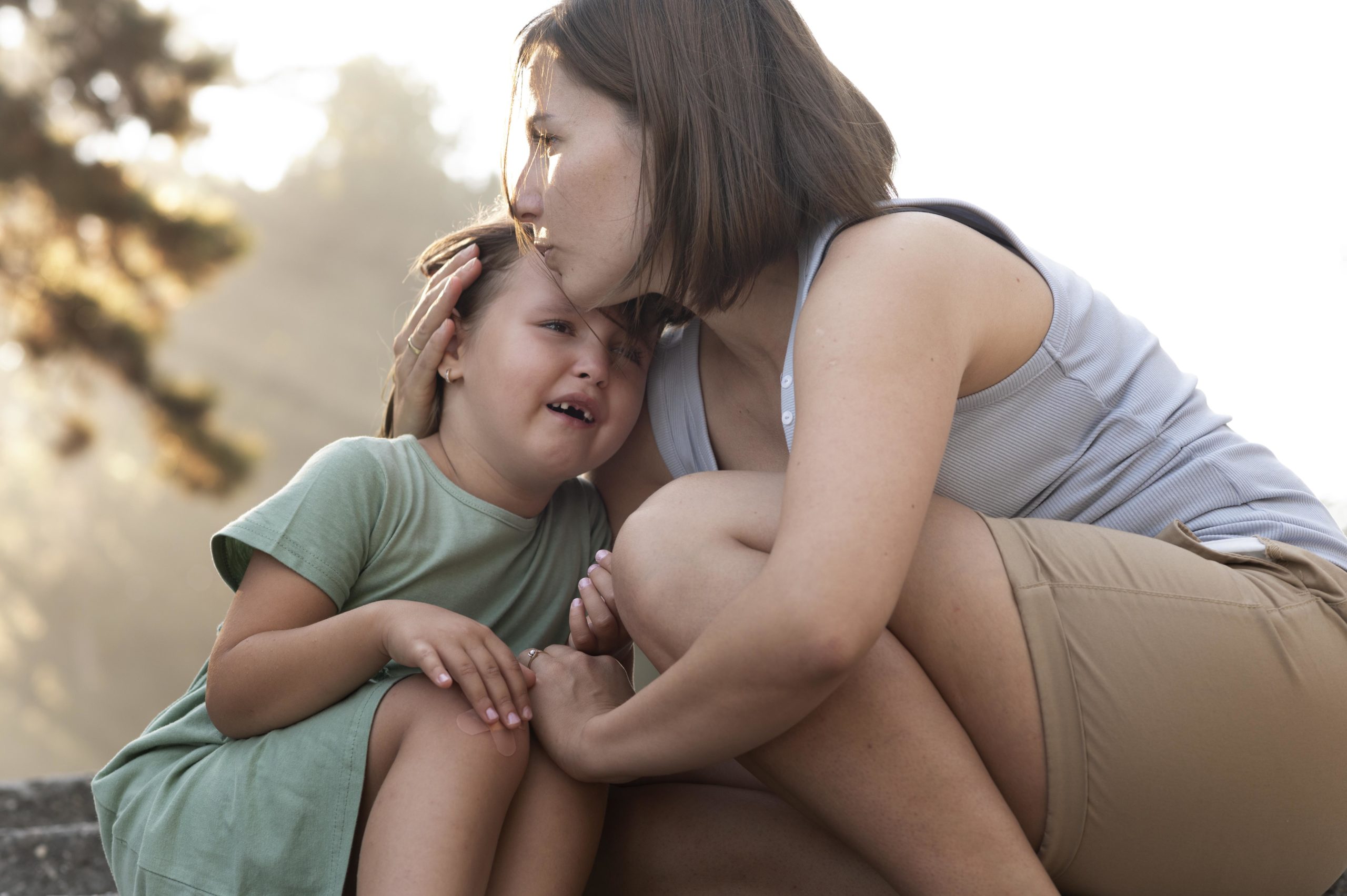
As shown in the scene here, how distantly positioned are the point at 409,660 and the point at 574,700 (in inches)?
6.9

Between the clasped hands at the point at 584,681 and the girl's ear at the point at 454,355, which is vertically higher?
the girl's ear at the point at 454,355

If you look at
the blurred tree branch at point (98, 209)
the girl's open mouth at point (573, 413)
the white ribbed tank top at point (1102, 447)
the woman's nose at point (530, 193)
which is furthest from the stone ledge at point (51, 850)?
the blurred tree branch at point (98, 209)

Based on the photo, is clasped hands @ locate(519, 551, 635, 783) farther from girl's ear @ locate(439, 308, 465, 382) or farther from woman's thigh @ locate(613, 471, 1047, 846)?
girl's ear @ locate(439, 308, 465, 382)

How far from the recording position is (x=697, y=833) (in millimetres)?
1248

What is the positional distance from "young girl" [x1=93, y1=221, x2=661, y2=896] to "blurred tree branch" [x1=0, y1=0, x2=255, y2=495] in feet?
9.73

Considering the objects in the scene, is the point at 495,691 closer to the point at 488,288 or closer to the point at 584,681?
the point at 584,681

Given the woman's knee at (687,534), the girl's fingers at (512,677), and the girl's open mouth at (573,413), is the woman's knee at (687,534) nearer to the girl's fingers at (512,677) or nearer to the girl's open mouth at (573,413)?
the girl's fingers at (512,677)

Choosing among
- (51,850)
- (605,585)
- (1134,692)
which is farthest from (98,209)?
(1134,692)

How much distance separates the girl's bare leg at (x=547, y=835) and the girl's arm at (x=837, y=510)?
0.51 ft

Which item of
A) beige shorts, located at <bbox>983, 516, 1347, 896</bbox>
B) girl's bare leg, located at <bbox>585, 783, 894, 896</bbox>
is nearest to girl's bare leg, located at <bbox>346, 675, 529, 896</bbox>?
girl's bare leg, located at <bbox>585, 783, 894, 896</bbox>

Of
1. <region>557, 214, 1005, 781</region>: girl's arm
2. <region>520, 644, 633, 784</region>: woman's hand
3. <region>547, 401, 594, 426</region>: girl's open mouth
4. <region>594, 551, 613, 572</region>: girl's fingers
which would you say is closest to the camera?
<region>557, 214, 1005, 781</region>: girl's arm

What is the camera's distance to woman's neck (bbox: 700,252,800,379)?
47.3 inches

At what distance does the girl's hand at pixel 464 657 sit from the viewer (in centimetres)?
105

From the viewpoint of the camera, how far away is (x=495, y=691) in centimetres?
106
